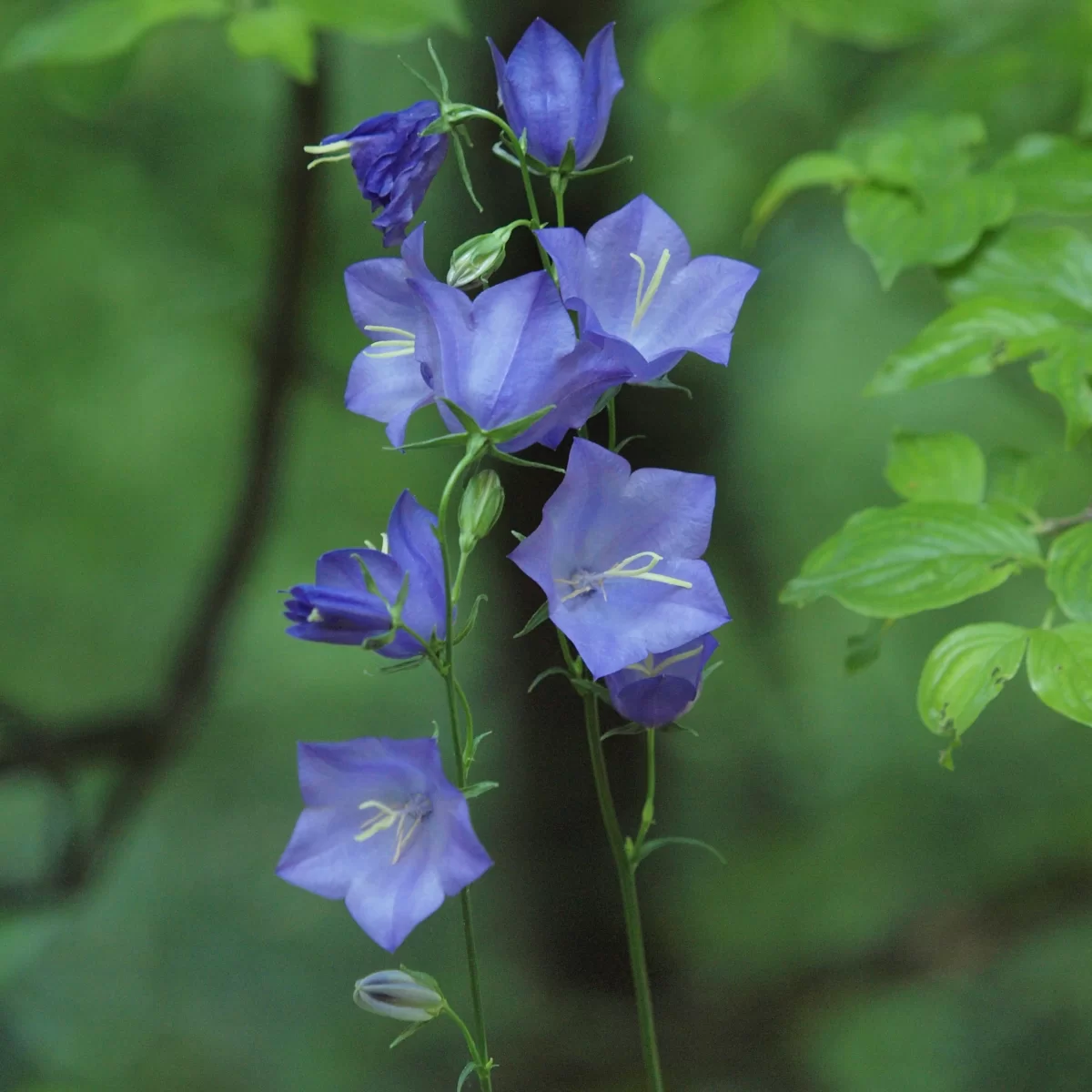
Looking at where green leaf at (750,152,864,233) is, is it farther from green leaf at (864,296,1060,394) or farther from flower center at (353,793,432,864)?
flower center at (353,793,432,864)

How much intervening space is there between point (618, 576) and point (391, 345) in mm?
167

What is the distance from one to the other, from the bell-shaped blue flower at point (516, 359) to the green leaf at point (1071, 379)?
45cm

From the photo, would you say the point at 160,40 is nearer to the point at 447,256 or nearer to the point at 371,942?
the point at 447,256

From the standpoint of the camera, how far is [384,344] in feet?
1.66

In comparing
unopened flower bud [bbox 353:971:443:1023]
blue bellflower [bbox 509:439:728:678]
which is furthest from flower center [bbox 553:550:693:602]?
unopened flower bud [bbox 353:971:443:1023]

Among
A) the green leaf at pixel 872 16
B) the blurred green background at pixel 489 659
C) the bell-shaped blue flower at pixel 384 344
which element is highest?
the green leaf at pixel 872 16

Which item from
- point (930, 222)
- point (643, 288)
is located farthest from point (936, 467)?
point (643, 288)

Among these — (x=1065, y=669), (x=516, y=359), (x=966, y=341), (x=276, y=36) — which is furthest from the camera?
(x=276, y=36)

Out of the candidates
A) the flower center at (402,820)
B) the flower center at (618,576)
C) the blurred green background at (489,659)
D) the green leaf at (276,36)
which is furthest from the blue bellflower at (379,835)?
the green leaf at (276,36)

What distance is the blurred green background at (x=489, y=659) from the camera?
3.21 ft

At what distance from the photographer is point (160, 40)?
978mm

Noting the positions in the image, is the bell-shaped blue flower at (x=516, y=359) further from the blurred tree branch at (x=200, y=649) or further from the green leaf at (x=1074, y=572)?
the blurred tree branch at (x=200, y=649)

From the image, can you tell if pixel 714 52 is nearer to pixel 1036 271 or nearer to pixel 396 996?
pixel 1036 271

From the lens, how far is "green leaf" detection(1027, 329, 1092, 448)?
28.9 inches
